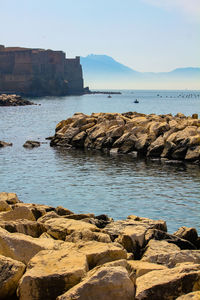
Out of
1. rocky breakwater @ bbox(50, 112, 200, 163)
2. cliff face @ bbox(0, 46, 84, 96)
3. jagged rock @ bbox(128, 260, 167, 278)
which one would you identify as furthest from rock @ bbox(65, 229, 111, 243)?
cliff face @ bbox(0, 46, 84, 96)

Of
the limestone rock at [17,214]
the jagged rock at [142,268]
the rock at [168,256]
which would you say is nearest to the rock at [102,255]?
the jagged rock at [142,268]

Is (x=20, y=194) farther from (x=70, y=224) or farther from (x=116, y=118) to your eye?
(x=116, y=118)

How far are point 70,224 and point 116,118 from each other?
2477 centimetres

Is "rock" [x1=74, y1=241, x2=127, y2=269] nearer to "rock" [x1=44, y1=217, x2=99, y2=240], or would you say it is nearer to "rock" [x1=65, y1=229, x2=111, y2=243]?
"rock" [x1=65, y1=229, x2=111, y2=243]

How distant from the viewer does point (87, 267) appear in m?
6.23

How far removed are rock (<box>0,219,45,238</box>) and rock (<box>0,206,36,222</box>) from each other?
3.27ft

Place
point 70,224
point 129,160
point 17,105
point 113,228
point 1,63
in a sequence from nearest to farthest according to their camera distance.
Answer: point 70,224 < point 113,228 < point 129,160 < point 17,105 < point 1,63

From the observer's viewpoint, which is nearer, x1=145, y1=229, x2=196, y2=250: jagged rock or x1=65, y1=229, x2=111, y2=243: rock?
x1=65, y1=229, x2=111, y2=243: rock

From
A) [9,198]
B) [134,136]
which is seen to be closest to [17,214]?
[9,198]

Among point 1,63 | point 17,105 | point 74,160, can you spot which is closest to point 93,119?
point 74,160

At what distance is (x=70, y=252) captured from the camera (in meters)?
6.73

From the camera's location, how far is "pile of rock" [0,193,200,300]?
18.5 feet

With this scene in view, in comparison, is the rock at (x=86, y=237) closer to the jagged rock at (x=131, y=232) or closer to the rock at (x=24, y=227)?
the jagged rock at (x=131, y=232)

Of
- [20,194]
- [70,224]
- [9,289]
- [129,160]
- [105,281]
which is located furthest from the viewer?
[129,160]
